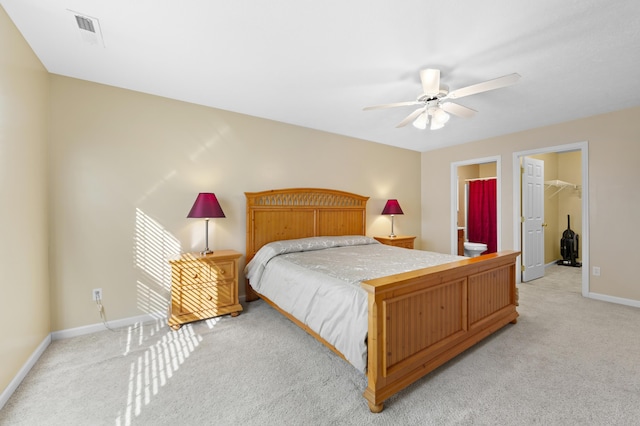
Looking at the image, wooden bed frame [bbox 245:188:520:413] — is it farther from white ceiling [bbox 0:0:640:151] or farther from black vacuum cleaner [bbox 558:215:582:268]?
black vacuum cleaner [bbox 558:215:582:268]

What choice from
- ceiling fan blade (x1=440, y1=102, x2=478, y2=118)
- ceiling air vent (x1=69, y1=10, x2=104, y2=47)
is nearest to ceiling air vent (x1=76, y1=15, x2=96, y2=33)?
ceiling air vent (x1=69, y1=10, x2=104, y2=47)

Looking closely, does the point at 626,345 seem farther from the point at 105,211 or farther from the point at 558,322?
the point at 105,211

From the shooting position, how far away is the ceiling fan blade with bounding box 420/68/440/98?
2191mm

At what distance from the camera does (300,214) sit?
391cm

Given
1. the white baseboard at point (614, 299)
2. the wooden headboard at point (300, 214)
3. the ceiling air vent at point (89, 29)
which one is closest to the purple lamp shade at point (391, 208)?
the wooden headboard at point (300, 214)

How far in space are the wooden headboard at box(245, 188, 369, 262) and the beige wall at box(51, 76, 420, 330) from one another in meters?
0.15

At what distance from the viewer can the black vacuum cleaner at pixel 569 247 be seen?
5523 millimetres

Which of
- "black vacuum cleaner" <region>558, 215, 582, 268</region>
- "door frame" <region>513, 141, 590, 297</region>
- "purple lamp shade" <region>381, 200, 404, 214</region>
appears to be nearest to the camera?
"door frame" <region>513, 141, 590, 297</region>

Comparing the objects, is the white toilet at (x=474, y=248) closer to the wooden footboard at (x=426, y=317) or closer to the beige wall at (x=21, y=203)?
the wooden footboard at (x=426, y=317)

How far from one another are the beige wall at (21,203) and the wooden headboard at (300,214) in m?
1.87

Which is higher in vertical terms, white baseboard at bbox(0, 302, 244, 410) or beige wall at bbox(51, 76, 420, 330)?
beige wall at bbox(51, 76, 420, 330)

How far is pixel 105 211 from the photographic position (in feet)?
8.93

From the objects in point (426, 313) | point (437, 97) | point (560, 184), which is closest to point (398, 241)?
point (437, 97)

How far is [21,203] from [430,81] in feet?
10.6
